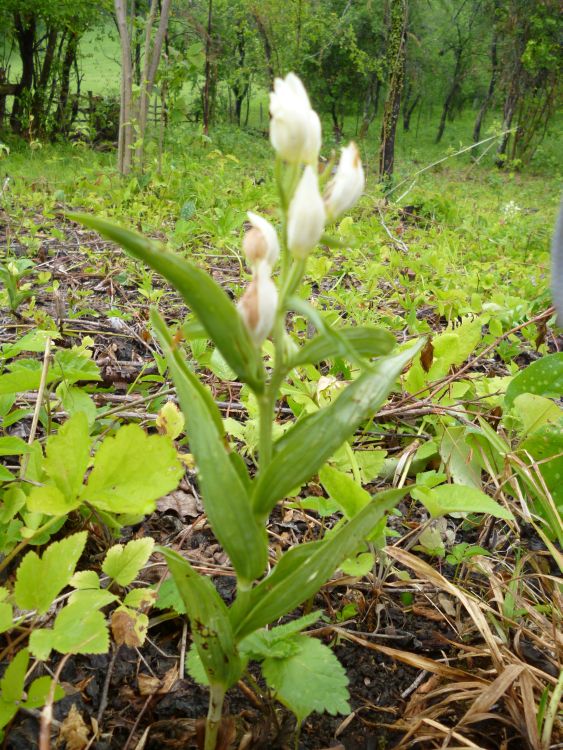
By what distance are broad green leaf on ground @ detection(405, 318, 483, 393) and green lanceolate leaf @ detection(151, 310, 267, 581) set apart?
950 millimetres

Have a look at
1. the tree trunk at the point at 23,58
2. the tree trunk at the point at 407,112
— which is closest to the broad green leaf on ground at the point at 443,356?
the tree trunk at the point at 23,58

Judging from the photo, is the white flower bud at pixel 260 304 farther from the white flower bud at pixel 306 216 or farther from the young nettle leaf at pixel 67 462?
the young nettle leaf at pixel 67 462

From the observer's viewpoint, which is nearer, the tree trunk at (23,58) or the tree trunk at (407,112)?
the tree trunk at (23,58)

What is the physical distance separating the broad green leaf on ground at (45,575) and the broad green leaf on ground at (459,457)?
0.79 metres

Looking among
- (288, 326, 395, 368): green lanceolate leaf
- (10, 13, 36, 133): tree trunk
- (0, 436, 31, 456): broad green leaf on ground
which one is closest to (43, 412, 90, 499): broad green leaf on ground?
(0, 436, 31, 456): broad green leaf on ground

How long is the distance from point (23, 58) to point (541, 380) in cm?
1595

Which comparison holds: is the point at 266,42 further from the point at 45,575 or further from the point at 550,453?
the point at 45,575

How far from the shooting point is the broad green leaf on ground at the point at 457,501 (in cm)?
87

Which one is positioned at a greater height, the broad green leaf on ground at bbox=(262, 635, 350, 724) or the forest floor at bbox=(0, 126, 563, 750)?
the broad green leaf on ground at bbox=(262, 635, 350, 724)

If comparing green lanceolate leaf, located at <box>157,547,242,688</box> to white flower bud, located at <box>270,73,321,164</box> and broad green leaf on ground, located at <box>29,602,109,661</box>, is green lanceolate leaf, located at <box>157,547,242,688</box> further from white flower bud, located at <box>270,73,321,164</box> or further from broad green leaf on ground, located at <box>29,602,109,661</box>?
white flower bud, located at <box>270,73,321,164</box>

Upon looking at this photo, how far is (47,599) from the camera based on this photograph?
69 centimetres

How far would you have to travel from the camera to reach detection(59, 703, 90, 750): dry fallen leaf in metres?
0.71

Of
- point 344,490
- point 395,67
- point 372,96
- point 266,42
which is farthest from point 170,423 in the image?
point 372,96

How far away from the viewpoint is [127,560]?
816 mm
